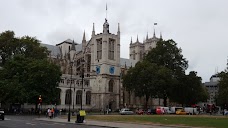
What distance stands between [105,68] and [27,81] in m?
35.1

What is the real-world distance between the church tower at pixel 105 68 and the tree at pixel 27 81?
27.9 meters

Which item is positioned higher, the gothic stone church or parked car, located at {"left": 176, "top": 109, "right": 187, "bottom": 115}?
the gothic stone church

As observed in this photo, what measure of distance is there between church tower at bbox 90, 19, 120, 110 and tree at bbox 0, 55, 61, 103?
27929 mm

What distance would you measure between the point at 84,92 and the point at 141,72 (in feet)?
74.7

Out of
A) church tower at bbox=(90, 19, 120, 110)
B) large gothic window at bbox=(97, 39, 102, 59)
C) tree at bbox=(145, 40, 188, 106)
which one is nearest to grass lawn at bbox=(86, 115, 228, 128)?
tree at bbox=(145, 40, 188, 106)

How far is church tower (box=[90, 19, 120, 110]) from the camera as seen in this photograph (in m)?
87.4

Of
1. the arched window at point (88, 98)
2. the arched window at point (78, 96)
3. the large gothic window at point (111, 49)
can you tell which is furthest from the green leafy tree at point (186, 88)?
the large gothic window at point (111, 49)

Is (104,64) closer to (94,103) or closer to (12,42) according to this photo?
(94,103)

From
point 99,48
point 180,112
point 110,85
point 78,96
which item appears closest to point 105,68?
point 110,85

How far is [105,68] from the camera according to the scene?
89.1 metres

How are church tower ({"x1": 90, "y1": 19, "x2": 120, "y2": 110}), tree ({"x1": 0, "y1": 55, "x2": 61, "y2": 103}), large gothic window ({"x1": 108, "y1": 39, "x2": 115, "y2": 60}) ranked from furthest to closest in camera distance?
large gothic window ({"x1": 108, "y1": 39, "x2": 115, "y2": 60}), church tower ({"x1": 90, "y1": 19, "x2": 120, "y2": 110}), tree ({"x1": 0, "y1": 55, "x2": 61, "y2": 103})

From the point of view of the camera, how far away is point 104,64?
8919 centimetres

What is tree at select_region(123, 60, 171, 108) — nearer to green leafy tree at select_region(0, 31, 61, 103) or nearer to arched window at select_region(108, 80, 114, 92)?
arched window at select_region(108, 80, 114, 92)

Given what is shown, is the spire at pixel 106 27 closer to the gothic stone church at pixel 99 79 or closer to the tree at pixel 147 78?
the gothic stone church at pixel 99 79
